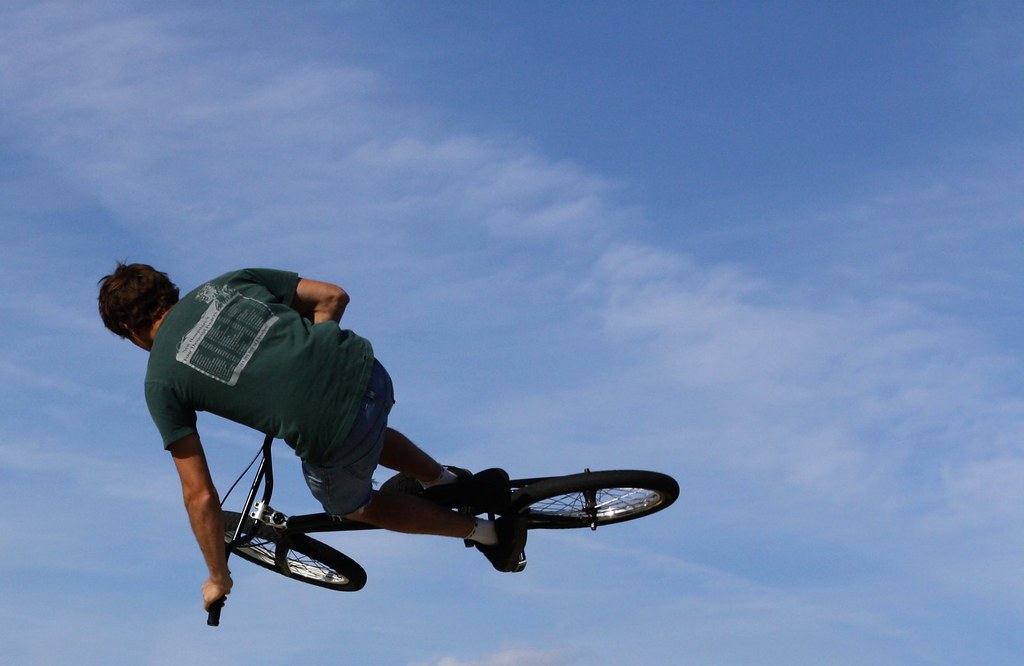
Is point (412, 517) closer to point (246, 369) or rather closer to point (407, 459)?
point (407, 459)

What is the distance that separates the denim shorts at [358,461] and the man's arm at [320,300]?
34cm

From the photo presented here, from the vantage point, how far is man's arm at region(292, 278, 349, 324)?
6102 millimetres

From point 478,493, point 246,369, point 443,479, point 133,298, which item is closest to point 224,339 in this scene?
point 246,369

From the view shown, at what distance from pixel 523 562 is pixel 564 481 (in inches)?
25.1

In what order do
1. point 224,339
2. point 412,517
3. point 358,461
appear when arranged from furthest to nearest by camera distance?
point 412,517, point 358,461, point 224,339

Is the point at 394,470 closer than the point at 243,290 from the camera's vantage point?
No

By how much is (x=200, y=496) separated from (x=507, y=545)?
225cm

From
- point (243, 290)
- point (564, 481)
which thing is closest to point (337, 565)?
point (564, 481)

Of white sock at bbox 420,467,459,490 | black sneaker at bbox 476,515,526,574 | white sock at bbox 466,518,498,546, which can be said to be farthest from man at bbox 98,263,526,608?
black sneaker at bbox 476,515,526,574

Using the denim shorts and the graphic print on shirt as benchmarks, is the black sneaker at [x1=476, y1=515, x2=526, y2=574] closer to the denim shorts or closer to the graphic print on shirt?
the denim shorts

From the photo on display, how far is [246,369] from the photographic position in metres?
5.66

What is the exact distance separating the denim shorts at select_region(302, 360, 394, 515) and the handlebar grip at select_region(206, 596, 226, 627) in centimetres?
80

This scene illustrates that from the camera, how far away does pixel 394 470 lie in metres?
7.15

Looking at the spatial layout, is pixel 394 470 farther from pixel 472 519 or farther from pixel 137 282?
pixel 137 282
